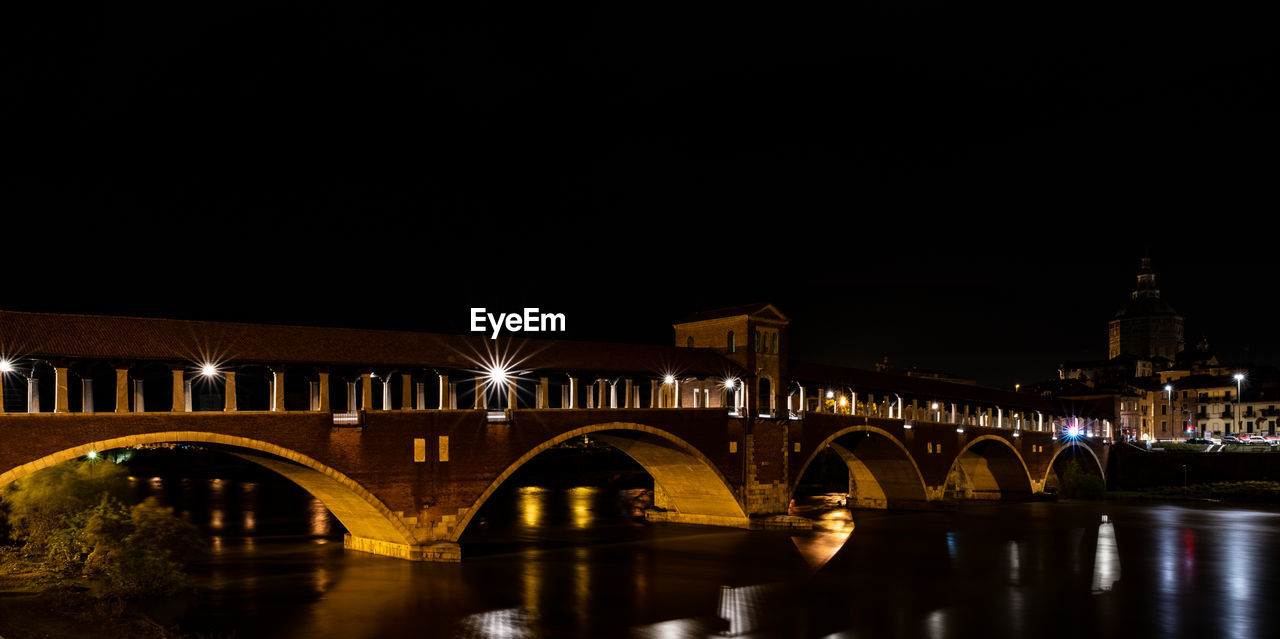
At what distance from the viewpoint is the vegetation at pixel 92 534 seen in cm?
3002

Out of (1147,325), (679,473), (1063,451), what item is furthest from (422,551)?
(1147,325)

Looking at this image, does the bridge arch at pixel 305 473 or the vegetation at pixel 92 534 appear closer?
the bridge arch at pixel 305 473

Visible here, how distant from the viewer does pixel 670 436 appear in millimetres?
45406

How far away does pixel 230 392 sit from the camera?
31391 mm

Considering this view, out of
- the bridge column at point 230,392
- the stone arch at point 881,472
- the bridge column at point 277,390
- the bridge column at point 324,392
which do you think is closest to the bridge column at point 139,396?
the bridge column at point 230,392

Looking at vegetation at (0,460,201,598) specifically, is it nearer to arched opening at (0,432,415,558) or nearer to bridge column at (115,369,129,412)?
arched opening at (0,432,415,558)

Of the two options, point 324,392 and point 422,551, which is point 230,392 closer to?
point 324,392

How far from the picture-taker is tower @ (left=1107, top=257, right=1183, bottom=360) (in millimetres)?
141625

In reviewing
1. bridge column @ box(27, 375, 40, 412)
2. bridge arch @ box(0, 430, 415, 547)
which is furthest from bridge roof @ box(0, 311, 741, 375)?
bridge arch @ box(0, 430, 415, 547)

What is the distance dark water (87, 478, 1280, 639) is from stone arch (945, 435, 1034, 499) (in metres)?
17.8

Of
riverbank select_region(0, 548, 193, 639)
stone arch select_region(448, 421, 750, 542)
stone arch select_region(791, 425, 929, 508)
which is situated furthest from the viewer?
stone arch select_region(791, 425, 929, 508)

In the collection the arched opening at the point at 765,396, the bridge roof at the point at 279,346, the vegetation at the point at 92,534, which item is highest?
the bridge roof at the point at 279,346

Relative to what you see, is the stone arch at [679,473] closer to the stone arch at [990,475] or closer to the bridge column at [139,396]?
the bridge column at [139,396]

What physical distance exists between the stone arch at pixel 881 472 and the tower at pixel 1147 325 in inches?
3557
